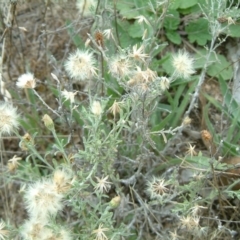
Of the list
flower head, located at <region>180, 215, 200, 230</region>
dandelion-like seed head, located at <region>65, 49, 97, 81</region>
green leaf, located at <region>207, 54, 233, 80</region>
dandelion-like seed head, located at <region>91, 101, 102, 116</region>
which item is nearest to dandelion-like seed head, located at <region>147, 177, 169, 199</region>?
flower head, located at <region>180, 215, 200, 230</region>

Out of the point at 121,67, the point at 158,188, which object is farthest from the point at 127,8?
the point at 158,188

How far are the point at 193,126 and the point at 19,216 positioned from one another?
851mm

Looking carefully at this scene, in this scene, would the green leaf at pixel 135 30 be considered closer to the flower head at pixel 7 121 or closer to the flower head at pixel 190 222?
the flower head at pixel 7 121

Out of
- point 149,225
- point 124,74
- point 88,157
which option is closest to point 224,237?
point 149,225

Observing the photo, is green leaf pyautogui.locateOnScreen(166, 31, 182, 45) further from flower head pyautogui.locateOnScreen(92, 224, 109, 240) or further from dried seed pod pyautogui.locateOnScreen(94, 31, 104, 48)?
flower head pyautogui.locateOnScreen(92, 224, 109, 240)

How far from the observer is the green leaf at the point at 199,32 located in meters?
2.47

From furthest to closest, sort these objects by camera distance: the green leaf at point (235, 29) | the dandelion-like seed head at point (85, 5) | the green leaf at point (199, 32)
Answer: the green leaf at point (199, 32) → the green leaf at point (235, 29) → the dandelion-like seed head at point (85, 5)

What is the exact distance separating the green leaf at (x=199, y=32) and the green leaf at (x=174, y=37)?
0.16 ft

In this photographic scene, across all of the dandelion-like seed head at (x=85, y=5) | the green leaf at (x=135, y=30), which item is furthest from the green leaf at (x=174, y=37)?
the dandelion-like seed head at (x=85, y=5)

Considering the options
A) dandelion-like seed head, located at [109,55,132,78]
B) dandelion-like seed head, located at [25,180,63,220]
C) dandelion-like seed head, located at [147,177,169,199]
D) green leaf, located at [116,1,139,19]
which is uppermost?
dandelion-like seed head, located at [109,55,132,78]

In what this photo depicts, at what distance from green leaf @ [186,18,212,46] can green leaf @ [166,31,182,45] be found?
0.05m

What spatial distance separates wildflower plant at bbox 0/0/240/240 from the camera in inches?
66.1

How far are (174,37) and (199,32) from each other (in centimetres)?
11

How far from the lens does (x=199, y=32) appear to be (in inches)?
98.2
